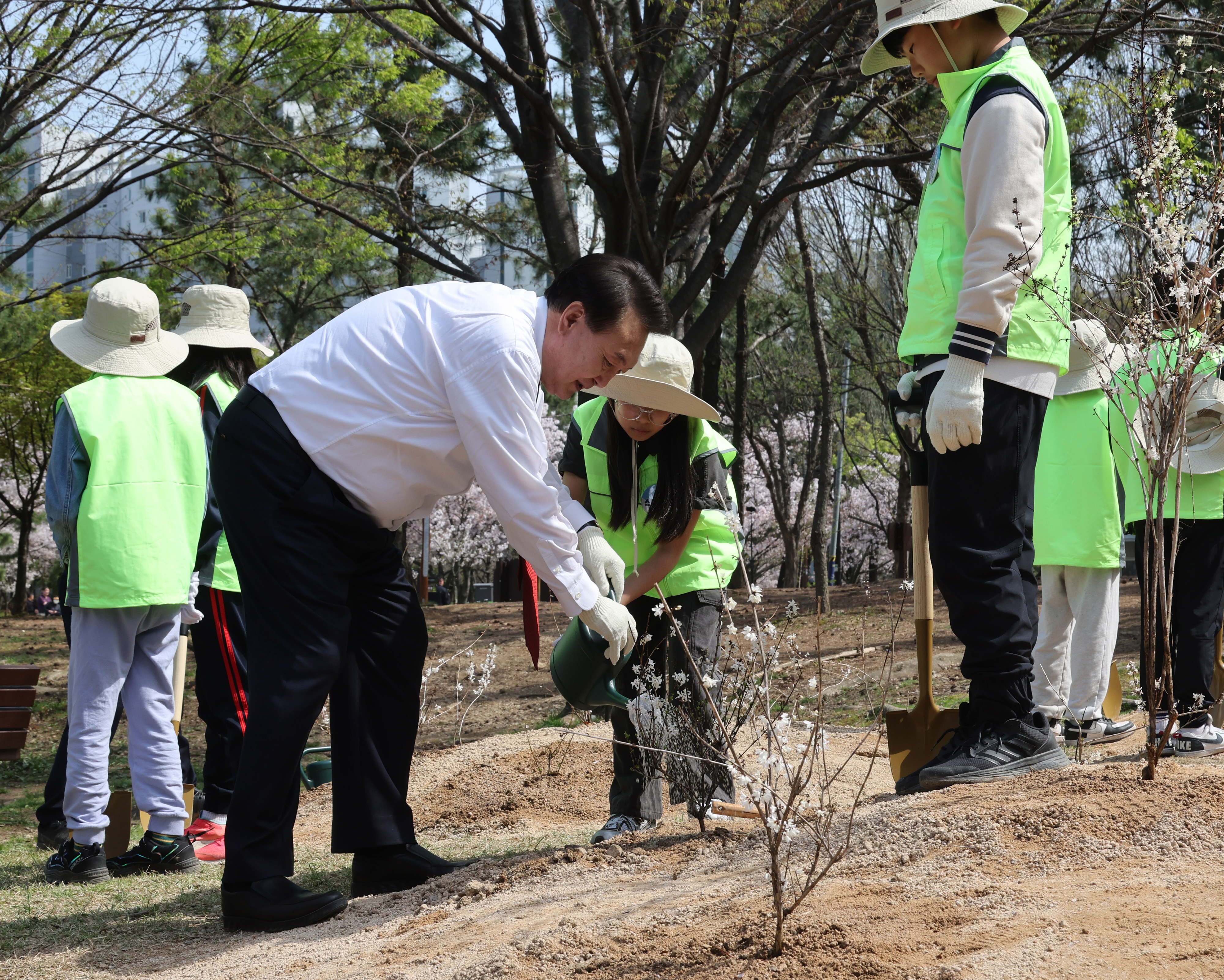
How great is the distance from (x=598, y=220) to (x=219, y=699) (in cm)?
1118

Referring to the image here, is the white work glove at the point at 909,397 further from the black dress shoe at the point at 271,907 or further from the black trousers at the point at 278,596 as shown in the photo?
the black dress shoe at the point at 271,907

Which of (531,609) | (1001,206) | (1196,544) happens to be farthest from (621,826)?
(1196,544)

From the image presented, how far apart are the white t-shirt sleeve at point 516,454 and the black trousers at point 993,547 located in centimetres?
102

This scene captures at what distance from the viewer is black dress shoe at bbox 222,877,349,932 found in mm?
2713

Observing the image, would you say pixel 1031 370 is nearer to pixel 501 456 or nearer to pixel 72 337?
pixel 501 456

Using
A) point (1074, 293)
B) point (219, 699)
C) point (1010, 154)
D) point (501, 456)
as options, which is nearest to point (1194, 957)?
point (501, 456)

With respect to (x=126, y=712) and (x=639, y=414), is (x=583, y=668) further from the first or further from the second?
(x=126, y=712)

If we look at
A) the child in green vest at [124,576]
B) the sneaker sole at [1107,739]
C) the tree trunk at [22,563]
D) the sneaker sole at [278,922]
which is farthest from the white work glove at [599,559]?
the tree trunk at [22,563]

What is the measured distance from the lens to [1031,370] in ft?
9.87

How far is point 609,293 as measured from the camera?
9.05 ft

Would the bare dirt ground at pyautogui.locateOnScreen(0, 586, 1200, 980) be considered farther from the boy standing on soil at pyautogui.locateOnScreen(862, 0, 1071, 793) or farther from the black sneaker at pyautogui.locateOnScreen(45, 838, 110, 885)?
the boy standing on soil at pyautogui.locateOnScreen(862, 0, 1071, 793)

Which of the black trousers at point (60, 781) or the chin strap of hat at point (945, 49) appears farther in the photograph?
the black trousers at point (60, 781)

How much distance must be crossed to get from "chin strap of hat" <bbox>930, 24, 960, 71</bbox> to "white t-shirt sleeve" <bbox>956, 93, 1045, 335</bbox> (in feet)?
0.97

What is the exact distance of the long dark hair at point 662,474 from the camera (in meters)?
3.63
